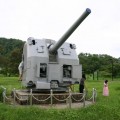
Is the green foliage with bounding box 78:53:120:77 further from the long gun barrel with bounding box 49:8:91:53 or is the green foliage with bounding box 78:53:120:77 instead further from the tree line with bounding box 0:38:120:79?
the long gun barrel with bounding box 49:8:91:53

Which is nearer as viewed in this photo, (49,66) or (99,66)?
(49,66)

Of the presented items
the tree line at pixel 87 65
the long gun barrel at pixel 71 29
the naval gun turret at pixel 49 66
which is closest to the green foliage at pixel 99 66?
the tree line at pixel 87 65

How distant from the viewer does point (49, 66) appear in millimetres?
14992

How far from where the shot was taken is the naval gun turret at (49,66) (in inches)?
585

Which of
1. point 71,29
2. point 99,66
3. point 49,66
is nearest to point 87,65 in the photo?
point 99,66

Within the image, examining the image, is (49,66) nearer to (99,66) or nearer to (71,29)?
(71,29)

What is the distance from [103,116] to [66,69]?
4.25 metres

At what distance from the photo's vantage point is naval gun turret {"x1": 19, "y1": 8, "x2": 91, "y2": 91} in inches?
585

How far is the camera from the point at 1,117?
449 inches

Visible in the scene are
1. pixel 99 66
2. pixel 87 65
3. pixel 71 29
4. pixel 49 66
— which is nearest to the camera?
pixel 71 29

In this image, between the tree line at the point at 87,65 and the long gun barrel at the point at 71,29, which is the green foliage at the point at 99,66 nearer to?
the tree line at the point at 87,65

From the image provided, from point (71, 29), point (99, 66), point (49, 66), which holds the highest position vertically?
point (99, 66)

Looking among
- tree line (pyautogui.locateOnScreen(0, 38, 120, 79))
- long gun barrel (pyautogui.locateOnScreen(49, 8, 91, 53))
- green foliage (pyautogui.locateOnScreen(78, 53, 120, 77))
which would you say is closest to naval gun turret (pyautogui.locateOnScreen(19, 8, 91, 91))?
long gun barrel (pyautogui.locateOnScreen(49, 8, 91, 53))

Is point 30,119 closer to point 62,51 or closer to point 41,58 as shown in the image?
point 41,58
